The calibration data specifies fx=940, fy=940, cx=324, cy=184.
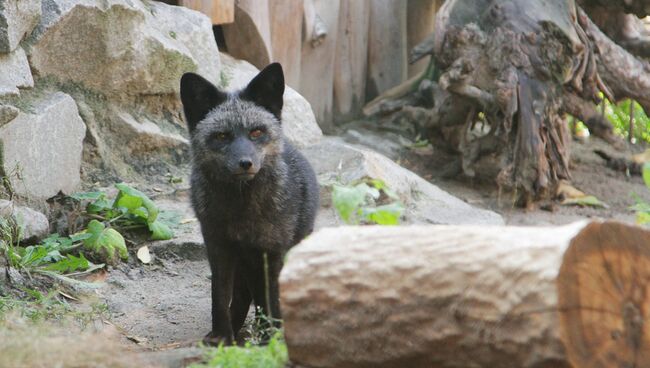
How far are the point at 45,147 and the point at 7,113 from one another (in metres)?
0.65

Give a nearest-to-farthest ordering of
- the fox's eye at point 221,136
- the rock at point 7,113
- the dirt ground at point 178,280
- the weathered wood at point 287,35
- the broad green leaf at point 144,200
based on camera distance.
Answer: the fox's eye at point 221,136 < the dirt ground at point 178,280 < the rock at point 7,113 < the broad green leaf at point 144,200 < the weathered wood at point 287,35

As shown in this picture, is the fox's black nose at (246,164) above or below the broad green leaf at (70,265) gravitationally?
above

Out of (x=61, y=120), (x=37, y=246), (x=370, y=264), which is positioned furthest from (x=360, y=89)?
(x=370, y=264)

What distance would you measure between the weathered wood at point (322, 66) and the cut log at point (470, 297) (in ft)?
20.6

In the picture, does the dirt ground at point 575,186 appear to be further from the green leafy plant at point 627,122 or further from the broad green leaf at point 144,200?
the broad green leaf at point 144,200

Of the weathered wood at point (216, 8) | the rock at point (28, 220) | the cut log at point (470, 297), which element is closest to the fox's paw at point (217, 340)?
the rock at point (28, 220)

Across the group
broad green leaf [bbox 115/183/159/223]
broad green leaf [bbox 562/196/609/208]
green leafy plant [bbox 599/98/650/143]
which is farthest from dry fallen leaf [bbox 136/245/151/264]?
green leafy plant [bbox 599/98/650/143]

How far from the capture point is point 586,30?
880 cm

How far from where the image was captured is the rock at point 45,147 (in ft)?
19.6

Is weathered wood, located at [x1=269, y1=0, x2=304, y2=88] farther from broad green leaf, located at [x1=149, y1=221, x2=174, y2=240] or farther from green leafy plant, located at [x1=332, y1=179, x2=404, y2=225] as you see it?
green leafy plant, located at [x1=332, y1=179, x2=404, y2=225]

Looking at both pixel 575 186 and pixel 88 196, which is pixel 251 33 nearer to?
pixel 88 196

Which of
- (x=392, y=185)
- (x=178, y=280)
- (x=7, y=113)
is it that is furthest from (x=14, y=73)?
(x=392, y=185)

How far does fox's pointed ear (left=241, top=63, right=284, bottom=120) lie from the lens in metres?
5.32

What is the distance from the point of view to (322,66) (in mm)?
9742
